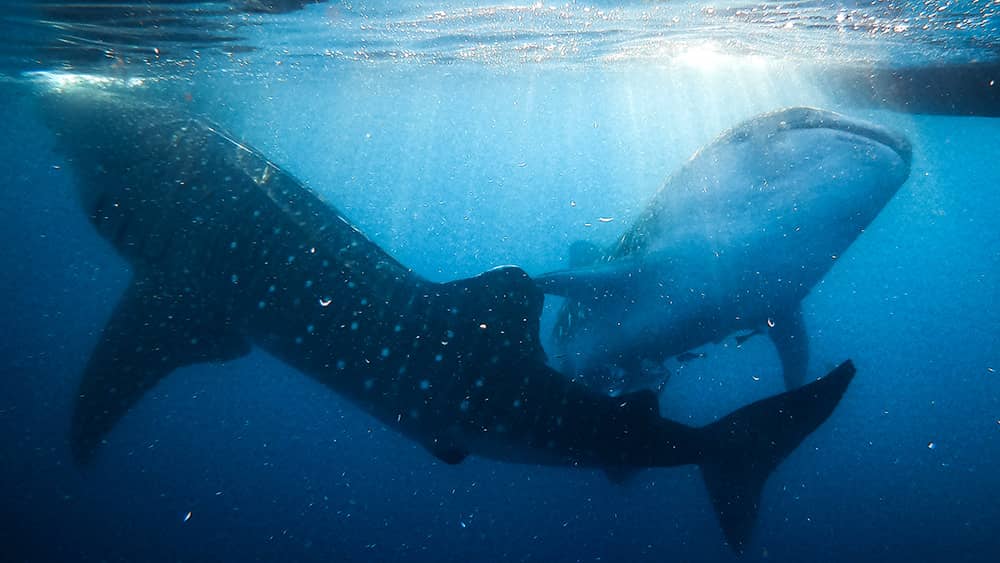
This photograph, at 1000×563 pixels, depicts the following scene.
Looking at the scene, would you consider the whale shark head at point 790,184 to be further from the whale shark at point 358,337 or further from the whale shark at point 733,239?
the whale shark at point 358,337

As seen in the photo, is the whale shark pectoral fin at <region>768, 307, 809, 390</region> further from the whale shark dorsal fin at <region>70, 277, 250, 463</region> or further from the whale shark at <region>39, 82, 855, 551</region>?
the whale shark dorsal fin at <region>70, 277, 250, 463</region>

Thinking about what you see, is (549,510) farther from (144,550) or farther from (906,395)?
(906,395)

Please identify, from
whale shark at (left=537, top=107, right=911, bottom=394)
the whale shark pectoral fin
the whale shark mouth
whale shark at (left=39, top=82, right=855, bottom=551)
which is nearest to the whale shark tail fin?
whale shark at (left=39, top=82, right=855, bottom=551)

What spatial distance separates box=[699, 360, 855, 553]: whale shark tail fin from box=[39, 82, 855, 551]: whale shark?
0.01 m

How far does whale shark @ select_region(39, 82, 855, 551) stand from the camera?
3748 millimetres

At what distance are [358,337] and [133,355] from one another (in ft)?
10.5

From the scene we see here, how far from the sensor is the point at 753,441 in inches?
172

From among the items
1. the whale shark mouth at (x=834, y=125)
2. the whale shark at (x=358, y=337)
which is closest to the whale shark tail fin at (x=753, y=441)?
the whale shark at (x=358, y=337)

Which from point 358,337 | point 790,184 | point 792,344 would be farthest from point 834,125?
point 358,337

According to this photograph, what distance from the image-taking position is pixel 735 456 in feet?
14.2

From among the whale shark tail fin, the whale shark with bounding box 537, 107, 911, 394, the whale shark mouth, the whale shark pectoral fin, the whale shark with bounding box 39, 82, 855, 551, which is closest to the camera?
the whale shark with bounding box 39, 82, 855, 551

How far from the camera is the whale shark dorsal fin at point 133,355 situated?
5242 millimetres

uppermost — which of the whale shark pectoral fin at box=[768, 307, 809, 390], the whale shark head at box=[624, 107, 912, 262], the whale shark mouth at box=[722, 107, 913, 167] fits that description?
the whale shark mouth at box=[722, 107, 913, 167]

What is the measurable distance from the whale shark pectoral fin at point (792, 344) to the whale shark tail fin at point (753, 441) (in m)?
3.69
